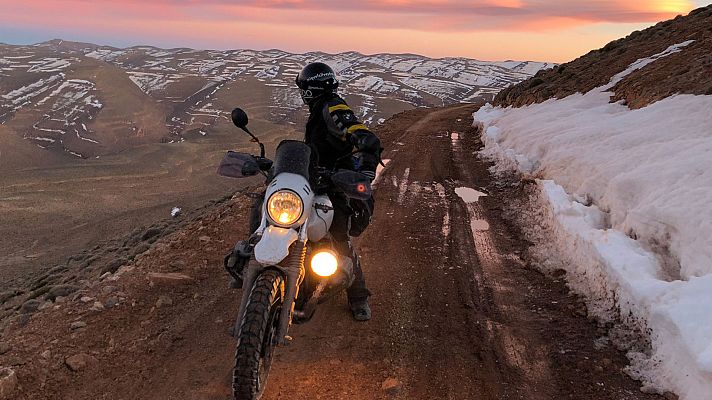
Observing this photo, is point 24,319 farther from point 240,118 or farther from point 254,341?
point 254,341

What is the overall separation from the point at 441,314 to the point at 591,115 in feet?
33.2

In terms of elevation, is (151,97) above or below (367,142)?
below

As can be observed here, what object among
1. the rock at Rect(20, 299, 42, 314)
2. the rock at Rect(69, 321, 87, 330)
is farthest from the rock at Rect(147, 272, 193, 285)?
the rock at Rect(20, 299, 42, 314)

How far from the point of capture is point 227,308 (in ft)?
18.0

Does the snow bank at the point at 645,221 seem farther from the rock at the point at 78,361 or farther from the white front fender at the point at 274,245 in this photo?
the rock at the point at 78,361

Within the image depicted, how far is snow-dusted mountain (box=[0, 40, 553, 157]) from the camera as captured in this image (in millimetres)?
92188

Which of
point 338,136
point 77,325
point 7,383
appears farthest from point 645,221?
point 7,383

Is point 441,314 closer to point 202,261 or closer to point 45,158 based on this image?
point 202,261

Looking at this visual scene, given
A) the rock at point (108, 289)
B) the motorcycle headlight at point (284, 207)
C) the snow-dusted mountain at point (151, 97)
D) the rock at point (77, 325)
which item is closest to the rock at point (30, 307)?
the rock at point (108, 289)

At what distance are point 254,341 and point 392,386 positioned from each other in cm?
156

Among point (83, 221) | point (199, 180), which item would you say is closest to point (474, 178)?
point (83, 221)

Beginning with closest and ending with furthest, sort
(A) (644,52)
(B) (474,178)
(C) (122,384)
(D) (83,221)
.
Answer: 1. (C) (122,384)
2. (B) (474,178)
3. (A) (644,52)
4. (D) (83,221)

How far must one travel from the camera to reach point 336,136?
15.2 ft

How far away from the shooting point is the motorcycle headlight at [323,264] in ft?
12.8
